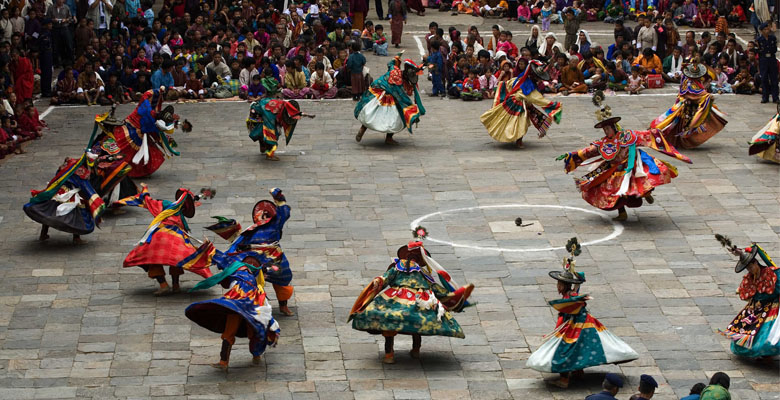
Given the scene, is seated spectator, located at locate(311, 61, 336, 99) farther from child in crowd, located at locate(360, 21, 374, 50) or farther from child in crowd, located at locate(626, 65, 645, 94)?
child in crowd, located at locate(626, 65, 645, 94)

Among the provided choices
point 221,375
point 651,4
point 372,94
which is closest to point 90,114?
point 372,94

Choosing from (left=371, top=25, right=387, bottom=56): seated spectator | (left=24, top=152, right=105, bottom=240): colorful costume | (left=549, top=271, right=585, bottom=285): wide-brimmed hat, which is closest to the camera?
(left=549, top=271, right=585, bottom=285): wide-brimmed hat

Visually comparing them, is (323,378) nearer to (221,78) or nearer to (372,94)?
(372,94)

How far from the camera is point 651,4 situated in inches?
1196

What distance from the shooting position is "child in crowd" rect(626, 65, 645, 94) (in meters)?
23.2

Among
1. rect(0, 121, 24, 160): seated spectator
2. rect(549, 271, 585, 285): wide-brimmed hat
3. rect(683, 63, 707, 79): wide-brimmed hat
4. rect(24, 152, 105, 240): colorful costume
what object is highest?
rect(549, 271, 585, 285): wide-brimmed hat

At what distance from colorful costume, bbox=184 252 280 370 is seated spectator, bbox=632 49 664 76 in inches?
556

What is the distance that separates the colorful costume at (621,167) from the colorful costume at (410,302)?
454 cm

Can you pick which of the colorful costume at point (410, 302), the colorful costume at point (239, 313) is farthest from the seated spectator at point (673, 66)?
the colorful costume at point (239, 313)

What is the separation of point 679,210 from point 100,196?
729 cm

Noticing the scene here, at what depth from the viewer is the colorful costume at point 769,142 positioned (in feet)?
60.1

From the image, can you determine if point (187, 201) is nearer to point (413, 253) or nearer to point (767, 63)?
point (413, 253)

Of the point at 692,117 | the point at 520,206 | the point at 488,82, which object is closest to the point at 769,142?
the point at 692,117

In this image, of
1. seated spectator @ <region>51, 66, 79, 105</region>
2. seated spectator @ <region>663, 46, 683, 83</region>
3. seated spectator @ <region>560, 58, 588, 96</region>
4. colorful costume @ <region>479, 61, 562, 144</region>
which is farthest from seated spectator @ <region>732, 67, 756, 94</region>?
seated spectator @ <region>51, 66, 79, 105</region>
